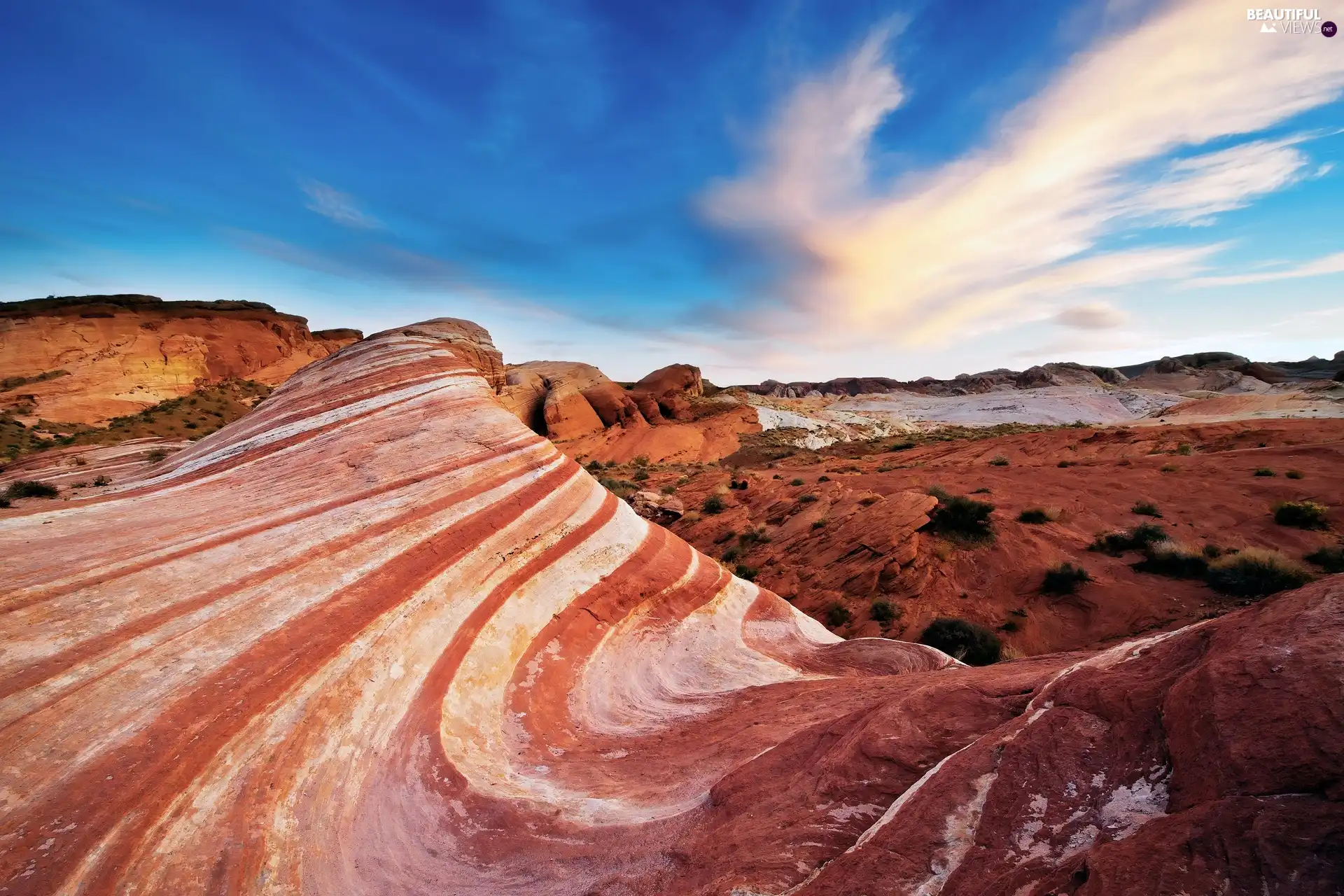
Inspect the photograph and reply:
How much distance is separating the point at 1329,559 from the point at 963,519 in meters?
5.89

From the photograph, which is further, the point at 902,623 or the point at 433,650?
the point at 902,623

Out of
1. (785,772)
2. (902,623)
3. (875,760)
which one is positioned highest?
(875,760)

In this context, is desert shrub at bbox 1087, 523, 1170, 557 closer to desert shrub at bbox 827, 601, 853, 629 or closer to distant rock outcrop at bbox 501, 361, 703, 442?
desert shrub at bbox 827, 601, 853, 629

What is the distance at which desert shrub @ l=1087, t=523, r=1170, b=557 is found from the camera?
11023 mm

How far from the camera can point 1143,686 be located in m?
2.44

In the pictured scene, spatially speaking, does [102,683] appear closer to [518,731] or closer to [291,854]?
[291,854]

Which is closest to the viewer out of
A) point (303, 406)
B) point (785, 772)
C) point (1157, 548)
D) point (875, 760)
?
point (875, 760)

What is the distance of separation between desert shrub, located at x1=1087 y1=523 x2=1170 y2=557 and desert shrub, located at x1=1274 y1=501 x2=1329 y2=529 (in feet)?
7.87

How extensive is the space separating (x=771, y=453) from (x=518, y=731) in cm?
3321

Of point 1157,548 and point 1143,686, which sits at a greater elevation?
point 1143,686

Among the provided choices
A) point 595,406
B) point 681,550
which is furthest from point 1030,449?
point 595,406

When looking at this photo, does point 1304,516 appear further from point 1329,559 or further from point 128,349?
point 128,349

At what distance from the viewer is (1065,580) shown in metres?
10.0

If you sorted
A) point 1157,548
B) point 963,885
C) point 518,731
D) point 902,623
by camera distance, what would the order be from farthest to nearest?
point 1157,548
point 902,623
point 518,731
point 963,885
